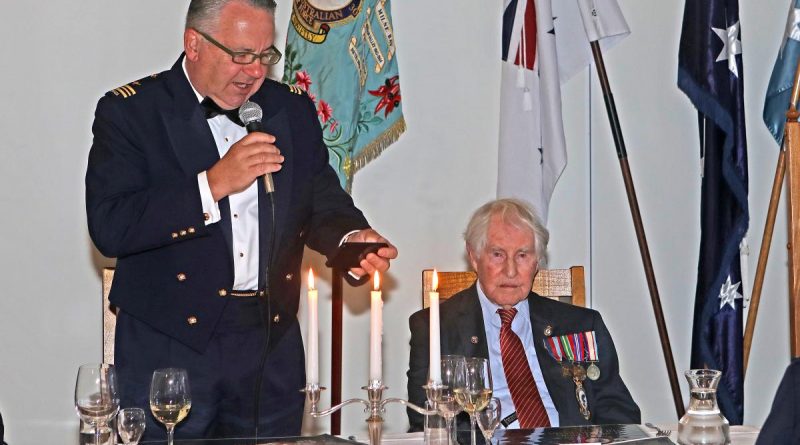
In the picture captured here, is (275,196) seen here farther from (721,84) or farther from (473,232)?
(721,84)

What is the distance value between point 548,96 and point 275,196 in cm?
187

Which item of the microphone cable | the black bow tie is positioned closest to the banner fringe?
the black bow tie

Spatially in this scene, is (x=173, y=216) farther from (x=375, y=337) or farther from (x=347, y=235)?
(x=375, y=337)

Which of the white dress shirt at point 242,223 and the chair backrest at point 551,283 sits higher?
the white dress shirt at point 242,223

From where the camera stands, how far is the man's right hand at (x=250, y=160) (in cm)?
285

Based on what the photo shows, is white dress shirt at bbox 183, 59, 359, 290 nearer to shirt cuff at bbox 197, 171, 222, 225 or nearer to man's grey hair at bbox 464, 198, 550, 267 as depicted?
shirt cuff at bbox 197, 171, 222, 225

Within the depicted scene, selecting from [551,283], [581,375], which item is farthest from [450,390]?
[551,283]

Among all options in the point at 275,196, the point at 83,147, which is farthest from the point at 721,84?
the point at 83,147

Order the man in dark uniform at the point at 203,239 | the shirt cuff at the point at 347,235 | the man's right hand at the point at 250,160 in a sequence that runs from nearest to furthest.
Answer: the man's right hand at the point at 250,160, the man in dark uniform at the point at 203,239, the shirt cuff at the point at 347,235

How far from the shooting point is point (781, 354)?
17.5ft

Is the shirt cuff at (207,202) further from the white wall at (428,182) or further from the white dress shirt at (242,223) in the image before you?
the white wall at (428,182)

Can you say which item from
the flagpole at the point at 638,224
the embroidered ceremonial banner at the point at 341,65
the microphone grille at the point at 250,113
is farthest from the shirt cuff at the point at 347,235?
the flagpole at the point at 638,224

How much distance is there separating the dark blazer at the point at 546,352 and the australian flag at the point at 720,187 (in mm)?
1223

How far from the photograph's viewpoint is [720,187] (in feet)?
15.8
